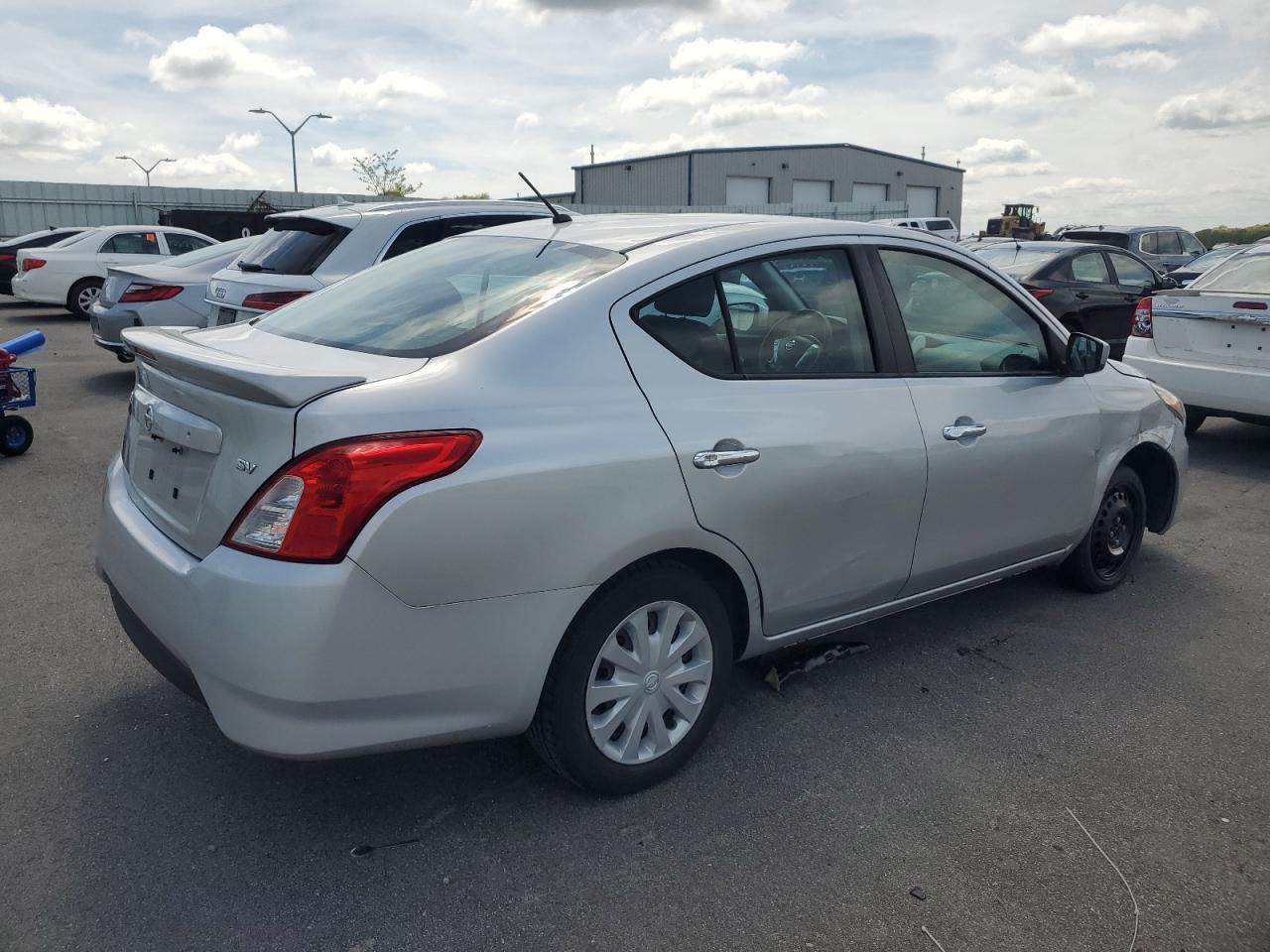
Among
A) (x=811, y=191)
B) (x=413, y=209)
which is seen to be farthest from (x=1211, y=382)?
(x=811, y=191)

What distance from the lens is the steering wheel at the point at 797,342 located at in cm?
334

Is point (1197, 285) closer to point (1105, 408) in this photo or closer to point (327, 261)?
point (1105, 408)

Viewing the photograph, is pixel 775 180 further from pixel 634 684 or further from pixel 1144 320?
pixel 634 684

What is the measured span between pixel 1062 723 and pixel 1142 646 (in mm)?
943

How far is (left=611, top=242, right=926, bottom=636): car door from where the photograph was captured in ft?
9.93

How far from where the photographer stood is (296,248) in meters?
7.45

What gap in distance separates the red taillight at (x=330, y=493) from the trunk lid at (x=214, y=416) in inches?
2.3

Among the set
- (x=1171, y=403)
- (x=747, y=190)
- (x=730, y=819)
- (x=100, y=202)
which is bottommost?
(x=730, y=819)

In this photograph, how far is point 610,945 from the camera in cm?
246

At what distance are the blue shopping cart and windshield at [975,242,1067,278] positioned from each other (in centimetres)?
844

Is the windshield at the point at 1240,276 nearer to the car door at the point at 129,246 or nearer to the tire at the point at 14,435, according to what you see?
the tire at the point at 14,435

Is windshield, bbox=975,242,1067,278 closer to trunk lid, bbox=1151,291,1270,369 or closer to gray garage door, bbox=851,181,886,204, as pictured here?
trunk lid, bbox=1151,291,1270,369

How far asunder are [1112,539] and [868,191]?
56644mm

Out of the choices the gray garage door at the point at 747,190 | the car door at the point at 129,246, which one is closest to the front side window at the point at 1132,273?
the car door at the point at 129,246
